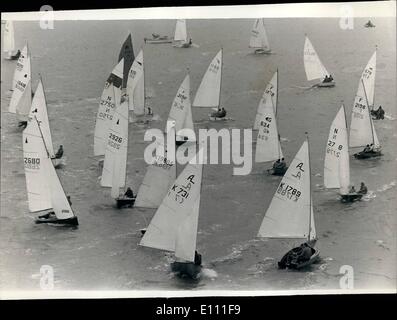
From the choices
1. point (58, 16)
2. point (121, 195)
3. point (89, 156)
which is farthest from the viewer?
point (89, 156)

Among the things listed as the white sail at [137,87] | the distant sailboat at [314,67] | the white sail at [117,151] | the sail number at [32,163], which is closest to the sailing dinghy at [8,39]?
the sail number at [32,163]

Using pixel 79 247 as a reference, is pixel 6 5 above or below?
above

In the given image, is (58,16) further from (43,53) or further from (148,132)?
(148,132)

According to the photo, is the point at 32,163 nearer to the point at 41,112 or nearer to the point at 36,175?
the point at 36,175

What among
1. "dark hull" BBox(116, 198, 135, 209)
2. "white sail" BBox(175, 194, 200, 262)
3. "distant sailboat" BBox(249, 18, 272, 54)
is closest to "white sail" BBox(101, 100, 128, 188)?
"dark hull" BBox(116, 198, 135, 209)

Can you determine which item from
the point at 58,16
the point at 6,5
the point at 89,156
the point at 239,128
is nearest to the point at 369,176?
the point at 239,128

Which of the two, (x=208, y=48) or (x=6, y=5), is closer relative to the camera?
(x=6, y=5)

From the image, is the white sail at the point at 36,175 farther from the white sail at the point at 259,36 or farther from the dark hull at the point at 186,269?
the white sail at the point at 259,36

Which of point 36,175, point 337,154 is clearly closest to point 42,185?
point 36,175
